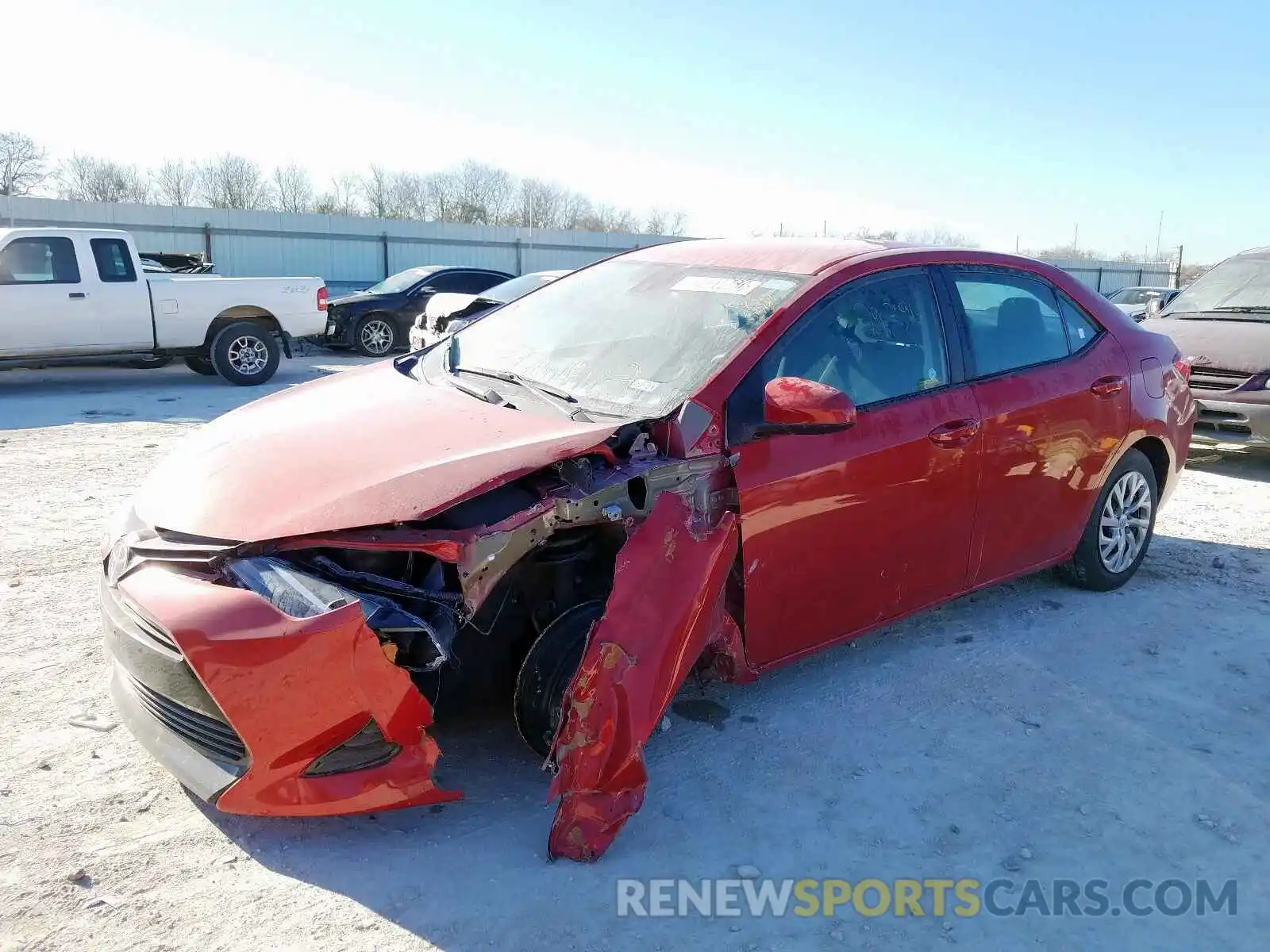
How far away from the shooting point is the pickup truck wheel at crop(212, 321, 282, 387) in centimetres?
1182

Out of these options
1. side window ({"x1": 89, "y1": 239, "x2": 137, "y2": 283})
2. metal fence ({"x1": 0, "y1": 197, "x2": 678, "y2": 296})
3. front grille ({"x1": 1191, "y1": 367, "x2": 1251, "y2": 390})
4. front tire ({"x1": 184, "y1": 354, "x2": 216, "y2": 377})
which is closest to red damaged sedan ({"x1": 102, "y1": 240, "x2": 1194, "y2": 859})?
front grille ({"x1": 1191, "y1": 367, "x2": 1251, "y2": 390})

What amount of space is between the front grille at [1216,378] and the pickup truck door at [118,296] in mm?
10735

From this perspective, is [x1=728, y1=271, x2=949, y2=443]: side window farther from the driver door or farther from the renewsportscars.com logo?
the renewsportscars.com logo

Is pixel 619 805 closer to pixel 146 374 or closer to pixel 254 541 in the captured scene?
pixel 254 541

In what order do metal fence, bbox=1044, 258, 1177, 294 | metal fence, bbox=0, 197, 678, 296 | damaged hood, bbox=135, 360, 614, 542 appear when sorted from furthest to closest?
metal fence, bbox=1044, 258, 1177, 294 → metal fence, bbox=0, 197, 678, 296 → damaged hood, bbox=135, 360, 614, 542

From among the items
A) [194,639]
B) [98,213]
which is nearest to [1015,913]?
[194,639]

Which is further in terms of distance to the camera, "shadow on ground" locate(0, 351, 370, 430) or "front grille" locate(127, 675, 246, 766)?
"shadow on ground" locate(0, 351, 370, 430)

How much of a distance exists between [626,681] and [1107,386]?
9.99 ft

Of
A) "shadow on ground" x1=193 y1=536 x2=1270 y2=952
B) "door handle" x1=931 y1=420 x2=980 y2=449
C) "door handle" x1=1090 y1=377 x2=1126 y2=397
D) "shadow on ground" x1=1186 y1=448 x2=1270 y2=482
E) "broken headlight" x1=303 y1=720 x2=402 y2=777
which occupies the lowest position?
"shadow on ground" x1=193 y1=536 x2=1270 y2=952

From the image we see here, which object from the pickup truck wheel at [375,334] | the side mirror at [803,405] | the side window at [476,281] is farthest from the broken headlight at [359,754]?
the side window at [476,281]

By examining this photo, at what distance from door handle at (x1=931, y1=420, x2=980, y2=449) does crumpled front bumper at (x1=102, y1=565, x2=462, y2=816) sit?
2.16m

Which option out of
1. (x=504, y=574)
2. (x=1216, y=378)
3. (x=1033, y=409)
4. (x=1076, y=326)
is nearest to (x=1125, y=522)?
(x=1076, y=326)

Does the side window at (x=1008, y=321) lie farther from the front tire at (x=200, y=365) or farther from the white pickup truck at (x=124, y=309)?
the front tire at (x=200, y=365)

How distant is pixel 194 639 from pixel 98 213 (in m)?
20.4
